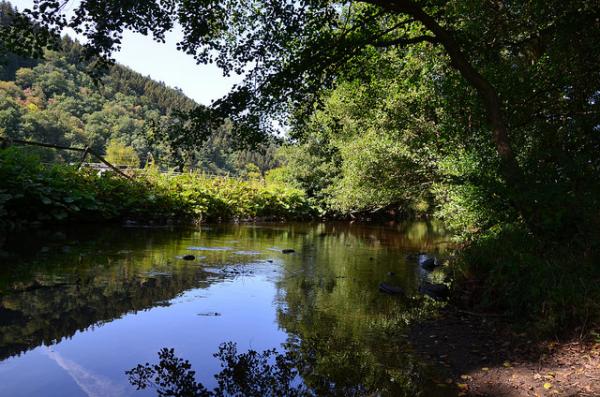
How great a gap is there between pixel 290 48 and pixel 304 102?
123 cm

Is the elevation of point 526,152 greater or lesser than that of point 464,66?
lesser

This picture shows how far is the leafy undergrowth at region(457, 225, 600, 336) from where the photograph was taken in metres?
4.68

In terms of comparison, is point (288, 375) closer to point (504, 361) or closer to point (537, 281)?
point (504, 361)

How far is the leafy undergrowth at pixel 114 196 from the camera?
40.4ft

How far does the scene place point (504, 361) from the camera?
4.44 m

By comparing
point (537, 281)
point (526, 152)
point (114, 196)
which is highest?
point (526, 152)

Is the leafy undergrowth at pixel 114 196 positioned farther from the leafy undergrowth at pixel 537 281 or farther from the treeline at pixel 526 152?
the leafy undergrowth at pixel 537 281

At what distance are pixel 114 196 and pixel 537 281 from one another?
13880mm

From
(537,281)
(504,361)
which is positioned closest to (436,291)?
(537,281)

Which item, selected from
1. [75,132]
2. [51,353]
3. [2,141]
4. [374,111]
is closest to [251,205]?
[374,111]

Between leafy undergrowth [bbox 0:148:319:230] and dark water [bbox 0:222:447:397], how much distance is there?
221 cm

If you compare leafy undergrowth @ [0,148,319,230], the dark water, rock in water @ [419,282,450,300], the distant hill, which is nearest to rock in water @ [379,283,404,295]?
the dark water

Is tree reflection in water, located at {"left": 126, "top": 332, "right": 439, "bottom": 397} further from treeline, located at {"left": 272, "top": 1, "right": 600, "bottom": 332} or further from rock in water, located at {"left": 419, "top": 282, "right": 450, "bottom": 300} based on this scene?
rock in water, located at {"left": 419, "top": 282, "right": 450, "bottom": 300}

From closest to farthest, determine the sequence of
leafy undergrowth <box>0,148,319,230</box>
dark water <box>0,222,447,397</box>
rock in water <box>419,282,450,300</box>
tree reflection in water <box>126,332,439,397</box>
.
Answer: tree reflection in water <box>126,332,439,397</box>, dark water <box>0,222,447,397</box>, rock in water <box>419,282,450,300</box>, leafy undergrowth <box>0,148,319,230</box>
